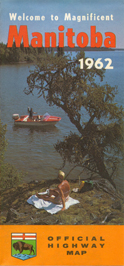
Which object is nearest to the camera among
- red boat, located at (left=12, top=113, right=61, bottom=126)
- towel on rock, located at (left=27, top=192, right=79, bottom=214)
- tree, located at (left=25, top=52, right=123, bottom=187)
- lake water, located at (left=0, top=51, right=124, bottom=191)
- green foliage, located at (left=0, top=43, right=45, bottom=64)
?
towel on rock, located at (left=27, top=192, right=79, bottom=214)

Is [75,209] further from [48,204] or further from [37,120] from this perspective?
[37,120]

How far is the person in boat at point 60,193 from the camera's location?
24.7ft

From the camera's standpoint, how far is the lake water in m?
15.3

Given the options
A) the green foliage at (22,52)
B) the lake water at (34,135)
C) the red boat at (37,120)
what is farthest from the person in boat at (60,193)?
the red boat at (37,120)

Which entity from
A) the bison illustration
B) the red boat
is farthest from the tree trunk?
the red boat

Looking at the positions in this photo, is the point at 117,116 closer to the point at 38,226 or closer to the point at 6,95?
the point at 38,226

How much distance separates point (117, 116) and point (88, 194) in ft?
9.33

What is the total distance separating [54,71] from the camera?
10070mm

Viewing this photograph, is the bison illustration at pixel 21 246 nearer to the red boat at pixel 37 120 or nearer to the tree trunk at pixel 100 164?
the tree trunk at pixel 100 164

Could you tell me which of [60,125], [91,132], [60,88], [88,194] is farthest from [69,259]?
[60,125]

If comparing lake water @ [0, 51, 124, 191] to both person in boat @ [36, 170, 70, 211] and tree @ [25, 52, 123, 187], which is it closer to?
tree @ [25, 52, 123, 187]

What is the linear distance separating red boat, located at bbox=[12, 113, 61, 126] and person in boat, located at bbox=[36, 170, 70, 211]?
32.2 feet

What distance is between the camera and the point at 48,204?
7.92 meters

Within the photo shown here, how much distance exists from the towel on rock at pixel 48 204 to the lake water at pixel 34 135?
5.71m
